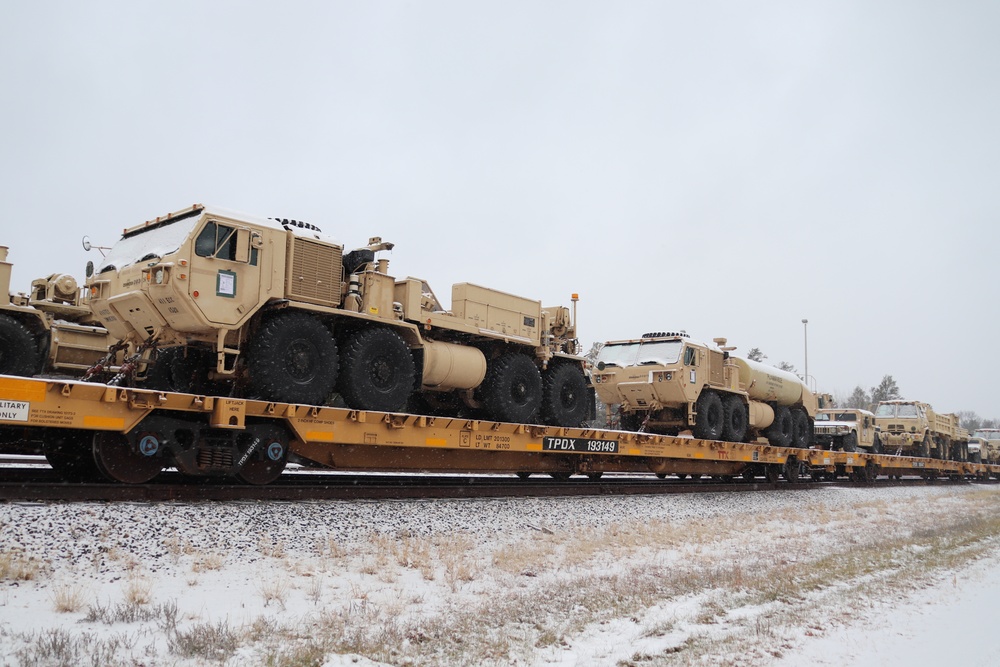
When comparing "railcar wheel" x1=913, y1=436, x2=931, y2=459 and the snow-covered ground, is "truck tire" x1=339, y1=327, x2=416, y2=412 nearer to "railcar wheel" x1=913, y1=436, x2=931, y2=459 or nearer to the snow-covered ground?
the snow-covered ground

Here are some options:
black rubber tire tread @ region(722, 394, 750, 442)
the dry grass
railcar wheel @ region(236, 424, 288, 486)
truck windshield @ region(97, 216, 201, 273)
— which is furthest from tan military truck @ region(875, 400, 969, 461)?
the dry grass

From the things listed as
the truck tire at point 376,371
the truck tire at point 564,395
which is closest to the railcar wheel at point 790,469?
the truck tire at point 564,395

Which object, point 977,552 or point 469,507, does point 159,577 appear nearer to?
point 469,507

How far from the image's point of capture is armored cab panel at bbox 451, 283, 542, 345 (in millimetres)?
12211

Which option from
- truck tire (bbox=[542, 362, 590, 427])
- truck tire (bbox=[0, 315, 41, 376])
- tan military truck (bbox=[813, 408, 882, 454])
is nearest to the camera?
truck tire (bbox=[0, 315, 41, 376])

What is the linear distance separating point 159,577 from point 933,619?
6.26 metres

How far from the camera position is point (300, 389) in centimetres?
921

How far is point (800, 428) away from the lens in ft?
72.9

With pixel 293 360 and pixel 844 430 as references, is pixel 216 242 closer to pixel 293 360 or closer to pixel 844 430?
pixel 293 360

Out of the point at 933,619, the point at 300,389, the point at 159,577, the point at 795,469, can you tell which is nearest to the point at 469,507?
the point at 300,389

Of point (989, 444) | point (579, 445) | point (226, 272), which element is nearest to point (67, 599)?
point (226, 272)

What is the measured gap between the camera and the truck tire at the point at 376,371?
9.96m

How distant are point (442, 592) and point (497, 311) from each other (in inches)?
268

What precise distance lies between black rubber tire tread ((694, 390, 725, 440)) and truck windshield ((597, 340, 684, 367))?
52.2 inches
